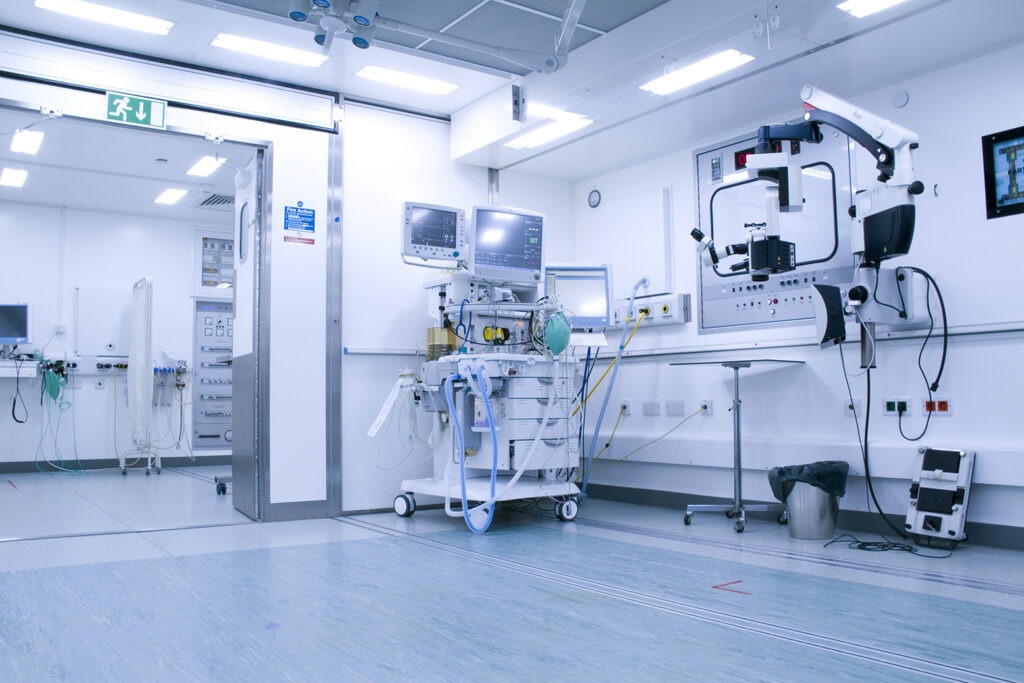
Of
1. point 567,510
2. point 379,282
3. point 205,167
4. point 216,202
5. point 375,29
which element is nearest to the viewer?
point 375,29

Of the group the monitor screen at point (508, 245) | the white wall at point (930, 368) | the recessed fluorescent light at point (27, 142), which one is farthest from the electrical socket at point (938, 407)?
the recessed fluorescent light at point (27, 142)

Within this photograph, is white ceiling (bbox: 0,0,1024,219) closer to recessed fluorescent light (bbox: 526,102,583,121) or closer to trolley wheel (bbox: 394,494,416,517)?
recessed fluorescent light (bbox: 526,102,583,121)

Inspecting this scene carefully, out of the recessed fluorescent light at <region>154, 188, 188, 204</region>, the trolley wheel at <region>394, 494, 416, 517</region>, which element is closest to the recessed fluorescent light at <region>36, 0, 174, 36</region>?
the trolley wheel at <region>394, 494, 416, 517</region>

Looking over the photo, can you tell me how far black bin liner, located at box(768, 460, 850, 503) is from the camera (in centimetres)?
407

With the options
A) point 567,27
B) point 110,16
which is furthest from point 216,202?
point 567,27

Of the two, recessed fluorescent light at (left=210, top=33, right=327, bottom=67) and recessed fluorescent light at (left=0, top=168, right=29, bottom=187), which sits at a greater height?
recessed fluorescent light at (left=210, top=33, right=327, bottom=67)

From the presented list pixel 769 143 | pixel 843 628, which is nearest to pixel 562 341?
pixel 769 143

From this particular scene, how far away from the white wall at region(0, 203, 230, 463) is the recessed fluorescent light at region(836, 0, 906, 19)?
7.26 metres

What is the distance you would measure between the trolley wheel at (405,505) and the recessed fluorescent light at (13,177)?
4976 millimetres

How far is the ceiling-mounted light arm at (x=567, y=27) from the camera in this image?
3.98 m

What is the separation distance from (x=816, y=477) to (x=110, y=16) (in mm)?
4545

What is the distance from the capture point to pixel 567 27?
13.6 ft

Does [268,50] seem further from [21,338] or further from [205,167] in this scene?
[21,338]

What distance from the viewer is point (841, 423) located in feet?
14.7
